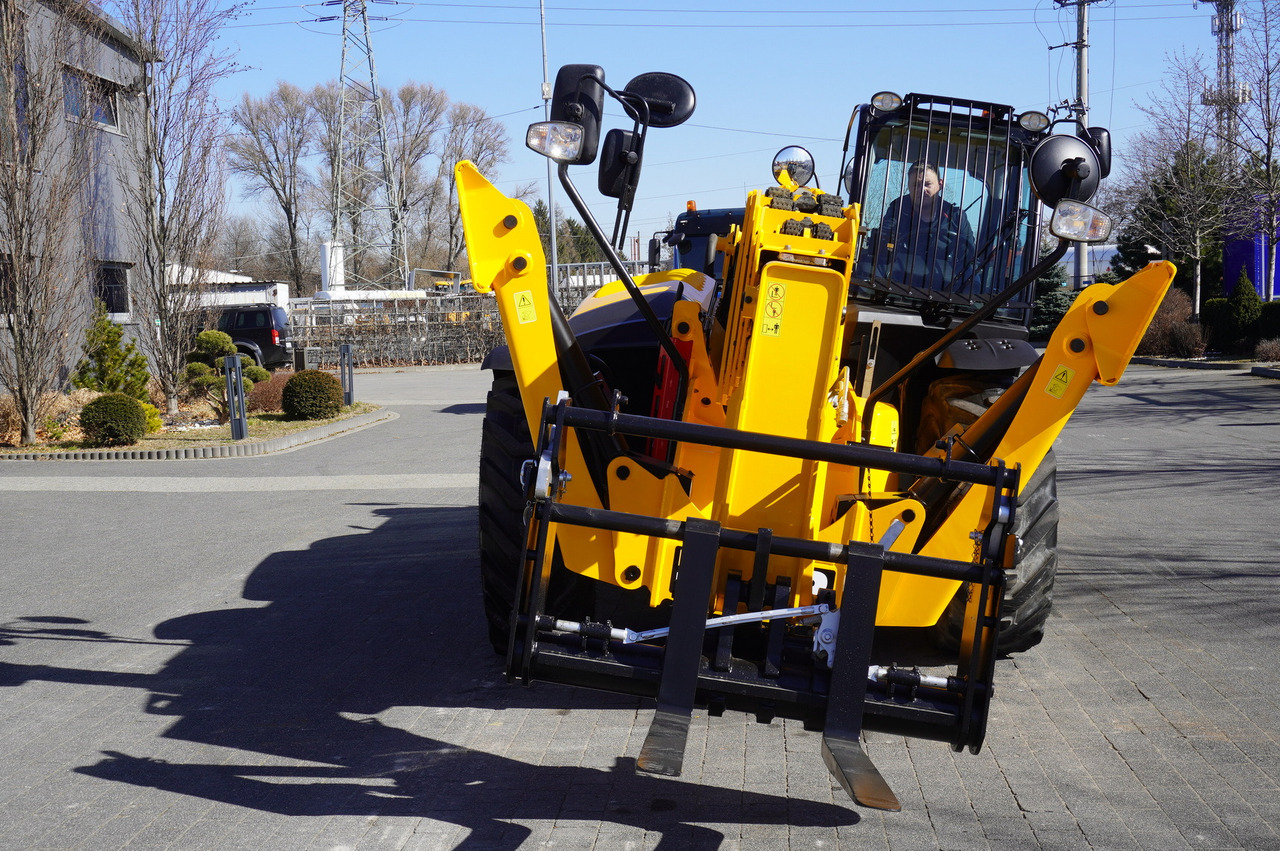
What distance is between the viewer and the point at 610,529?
3.48m

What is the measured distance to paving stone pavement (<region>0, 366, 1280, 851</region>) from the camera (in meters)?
3.62

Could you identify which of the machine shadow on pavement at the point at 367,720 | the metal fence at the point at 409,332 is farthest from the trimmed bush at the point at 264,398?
the metal fence at the point at 409,332

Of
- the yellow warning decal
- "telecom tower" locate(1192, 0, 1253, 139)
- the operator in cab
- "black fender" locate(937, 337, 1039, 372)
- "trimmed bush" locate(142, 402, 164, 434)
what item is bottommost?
"trimmed bush" locate(142, 402, 164, 434)

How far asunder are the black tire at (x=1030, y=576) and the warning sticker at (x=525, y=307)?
2177 millimetres

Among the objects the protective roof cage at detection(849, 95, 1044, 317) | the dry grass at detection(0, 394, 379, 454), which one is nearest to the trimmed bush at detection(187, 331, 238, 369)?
the dry grass at detection(0, 394, 379, 454)

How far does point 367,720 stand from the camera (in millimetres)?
4582

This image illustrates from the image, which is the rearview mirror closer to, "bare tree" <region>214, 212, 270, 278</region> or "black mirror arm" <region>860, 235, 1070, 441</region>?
"black mirror arm" <region>860, 235, 1070, 441</region>

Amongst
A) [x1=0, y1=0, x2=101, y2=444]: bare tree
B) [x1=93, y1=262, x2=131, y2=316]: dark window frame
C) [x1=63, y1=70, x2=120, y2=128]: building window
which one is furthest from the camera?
[x1=93, y1=262, x2=131, y2=316]: dark window frame

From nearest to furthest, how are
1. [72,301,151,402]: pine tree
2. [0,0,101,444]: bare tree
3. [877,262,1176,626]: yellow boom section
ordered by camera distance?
[877,262,1176,626]: yellow boom section
[0,0,101,444]: bare tree
[72,301,151,402]: pine tree

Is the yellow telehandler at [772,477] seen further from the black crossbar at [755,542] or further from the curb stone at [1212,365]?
the curb stone at [1212,365]

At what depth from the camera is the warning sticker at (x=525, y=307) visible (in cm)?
402

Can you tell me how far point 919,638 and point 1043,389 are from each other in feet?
5.63

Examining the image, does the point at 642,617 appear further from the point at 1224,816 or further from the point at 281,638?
the point at 1224,816

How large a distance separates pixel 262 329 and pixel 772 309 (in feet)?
88.9
